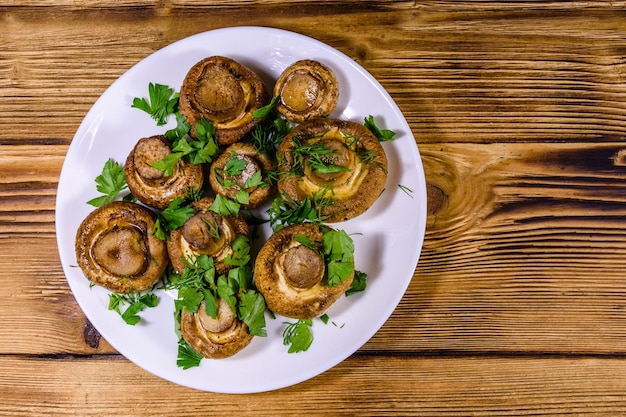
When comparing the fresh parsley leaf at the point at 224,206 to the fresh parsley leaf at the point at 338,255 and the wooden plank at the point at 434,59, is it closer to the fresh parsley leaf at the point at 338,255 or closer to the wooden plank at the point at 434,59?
the fresh parsley leaf at the point at 338,255

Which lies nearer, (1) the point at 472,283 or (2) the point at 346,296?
(2) the point at 346,296

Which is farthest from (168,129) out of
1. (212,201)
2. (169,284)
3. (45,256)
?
(45,256)

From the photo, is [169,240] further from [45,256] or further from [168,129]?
[45,256]

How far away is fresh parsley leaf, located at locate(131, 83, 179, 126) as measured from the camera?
2910 millimetres

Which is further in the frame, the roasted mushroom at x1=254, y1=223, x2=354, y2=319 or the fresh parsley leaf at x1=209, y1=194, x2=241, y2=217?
the fresh parsley leaf at x1=209, y1=194, x2=241, y2=217

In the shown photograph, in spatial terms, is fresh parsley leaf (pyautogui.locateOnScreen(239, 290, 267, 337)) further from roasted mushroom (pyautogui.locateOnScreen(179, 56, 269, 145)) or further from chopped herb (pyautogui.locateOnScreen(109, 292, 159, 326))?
roasted mushroom (pyautogui.locateOnScreen(179, 56, 269, 145))

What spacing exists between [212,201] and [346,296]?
82 cm

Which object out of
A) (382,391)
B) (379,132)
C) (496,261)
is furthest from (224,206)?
(496,261)

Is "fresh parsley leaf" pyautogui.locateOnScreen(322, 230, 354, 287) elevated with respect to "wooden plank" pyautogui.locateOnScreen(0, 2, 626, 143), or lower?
lower

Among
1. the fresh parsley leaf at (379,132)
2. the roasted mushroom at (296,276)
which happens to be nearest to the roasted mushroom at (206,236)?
the roasted mushroom at (296,276)

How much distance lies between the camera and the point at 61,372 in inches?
126

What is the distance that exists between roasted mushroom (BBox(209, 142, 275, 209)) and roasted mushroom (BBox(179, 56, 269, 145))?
0.10m

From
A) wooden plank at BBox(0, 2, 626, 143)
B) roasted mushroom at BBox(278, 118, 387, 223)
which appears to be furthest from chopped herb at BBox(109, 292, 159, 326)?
wooden plank at BBox(0, 2, 626, 143)

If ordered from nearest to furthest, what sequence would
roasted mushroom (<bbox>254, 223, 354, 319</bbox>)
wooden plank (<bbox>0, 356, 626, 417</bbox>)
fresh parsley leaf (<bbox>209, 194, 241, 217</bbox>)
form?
roasted mushroom (<bbox>254, 223, 354, 319</bbox>), fresh parsley leaf (<bbox>209, 194, 241, 217</bbox>), wooden plank (<bbox>0, 356, 626, 417</bbox>)
